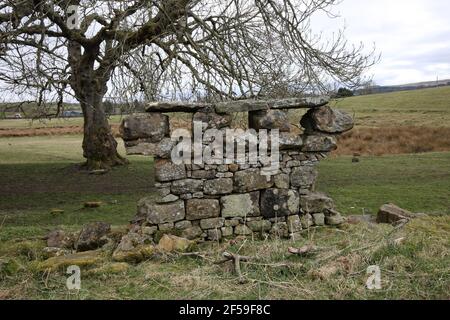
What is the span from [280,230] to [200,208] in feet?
4.15

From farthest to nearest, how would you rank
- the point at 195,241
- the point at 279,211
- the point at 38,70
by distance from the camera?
the point at 38,70 → the point at 279,211 → the point at 195,241

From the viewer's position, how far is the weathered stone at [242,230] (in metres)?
7.04

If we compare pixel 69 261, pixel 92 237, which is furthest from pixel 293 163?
pixel 69 261

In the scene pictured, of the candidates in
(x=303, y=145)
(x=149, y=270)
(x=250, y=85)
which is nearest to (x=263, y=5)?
(x=250, y=85)

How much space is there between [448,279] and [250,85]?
8.82 meters

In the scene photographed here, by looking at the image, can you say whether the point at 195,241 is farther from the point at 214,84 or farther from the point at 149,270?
the point at 214,84

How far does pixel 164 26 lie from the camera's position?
13.0 metres

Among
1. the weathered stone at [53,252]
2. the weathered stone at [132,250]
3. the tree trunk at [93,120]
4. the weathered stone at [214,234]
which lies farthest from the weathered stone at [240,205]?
the tree trunk at [93,120]

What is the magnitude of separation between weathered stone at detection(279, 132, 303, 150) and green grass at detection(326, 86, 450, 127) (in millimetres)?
18251

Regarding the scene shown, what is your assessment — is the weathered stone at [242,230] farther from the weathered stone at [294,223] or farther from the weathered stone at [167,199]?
the weathered stone at [167,199]

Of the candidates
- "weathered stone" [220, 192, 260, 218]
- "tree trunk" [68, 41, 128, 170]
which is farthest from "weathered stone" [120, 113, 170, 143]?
"tree trunk" [68, 41, 128, 170]

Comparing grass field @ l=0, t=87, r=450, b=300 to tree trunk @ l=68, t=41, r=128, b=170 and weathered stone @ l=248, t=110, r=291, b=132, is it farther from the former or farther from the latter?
weathered stone @ l=248, t=110, r=291, b=132

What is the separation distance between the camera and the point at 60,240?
7.02 m

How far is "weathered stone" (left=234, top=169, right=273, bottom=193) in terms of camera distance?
23.0ft
